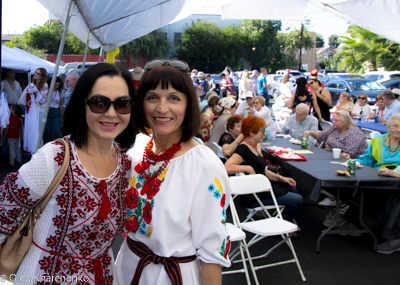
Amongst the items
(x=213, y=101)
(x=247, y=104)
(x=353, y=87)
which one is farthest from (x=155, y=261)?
(x=353, y=87)

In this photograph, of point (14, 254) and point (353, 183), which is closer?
point (14, 254)

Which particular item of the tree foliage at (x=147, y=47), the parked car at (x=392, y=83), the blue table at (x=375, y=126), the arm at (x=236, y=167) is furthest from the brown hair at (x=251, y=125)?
the tree foliage at (x=147, y=47)

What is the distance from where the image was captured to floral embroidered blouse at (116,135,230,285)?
1.44m

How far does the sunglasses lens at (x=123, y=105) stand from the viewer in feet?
4.78

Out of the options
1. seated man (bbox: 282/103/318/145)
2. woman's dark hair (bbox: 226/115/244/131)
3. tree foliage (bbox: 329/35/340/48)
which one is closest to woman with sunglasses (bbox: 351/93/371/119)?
seated man (bbox: 282/103/318/145)

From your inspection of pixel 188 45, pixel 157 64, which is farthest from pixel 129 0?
pixel 188 45

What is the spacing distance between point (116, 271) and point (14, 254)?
1.46 feet

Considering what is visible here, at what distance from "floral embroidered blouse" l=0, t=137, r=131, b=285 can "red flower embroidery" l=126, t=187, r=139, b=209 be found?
0.42 feet

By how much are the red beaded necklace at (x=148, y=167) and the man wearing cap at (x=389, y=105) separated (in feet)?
28.3

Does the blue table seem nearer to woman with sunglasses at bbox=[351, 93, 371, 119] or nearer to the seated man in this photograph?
woman with sunglasses at bbox=[351, 93, 371, 119]

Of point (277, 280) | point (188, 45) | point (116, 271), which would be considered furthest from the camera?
point (188, 45)

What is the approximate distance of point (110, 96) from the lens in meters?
1.45

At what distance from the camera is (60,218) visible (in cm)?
132

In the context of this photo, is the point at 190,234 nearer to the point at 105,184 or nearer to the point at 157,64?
the point at 105,184
